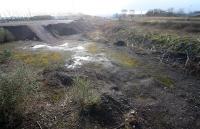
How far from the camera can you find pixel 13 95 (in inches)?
353

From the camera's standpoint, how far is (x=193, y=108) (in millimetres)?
12273

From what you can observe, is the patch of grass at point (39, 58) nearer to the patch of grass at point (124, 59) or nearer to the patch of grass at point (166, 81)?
the patch of grass at point (124, 59)

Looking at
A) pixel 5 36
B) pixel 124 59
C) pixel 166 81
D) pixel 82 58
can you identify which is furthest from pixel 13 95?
pixel 5 36

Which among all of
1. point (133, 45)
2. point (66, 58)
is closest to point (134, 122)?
point (66, 58)

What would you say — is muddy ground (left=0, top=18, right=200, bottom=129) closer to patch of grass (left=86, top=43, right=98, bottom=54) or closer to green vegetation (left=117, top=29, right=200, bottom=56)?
patch of grass (left=86, top=43, right=98, bottom=54)

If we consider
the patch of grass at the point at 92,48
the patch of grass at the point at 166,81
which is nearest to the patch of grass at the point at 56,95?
the patch of grass at the point at 166,81

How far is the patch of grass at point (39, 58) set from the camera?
63.2ft

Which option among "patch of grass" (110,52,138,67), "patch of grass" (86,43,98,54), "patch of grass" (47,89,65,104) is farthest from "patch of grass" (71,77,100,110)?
"patch of grass" (86,43,98,54)

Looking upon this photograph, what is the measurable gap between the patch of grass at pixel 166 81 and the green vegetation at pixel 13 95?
9.19 meters

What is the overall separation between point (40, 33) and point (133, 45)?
43.1 feet

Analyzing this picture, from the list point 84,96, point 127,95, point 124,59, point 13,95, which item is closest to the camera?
point 13,95

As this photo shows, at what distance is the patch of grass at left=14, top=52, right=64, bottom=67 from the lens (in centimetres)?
1927

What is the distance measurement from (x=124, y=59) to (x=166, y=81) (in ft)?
20.3

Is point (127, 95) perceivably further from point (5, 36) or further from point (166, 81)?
point (5, 36)
